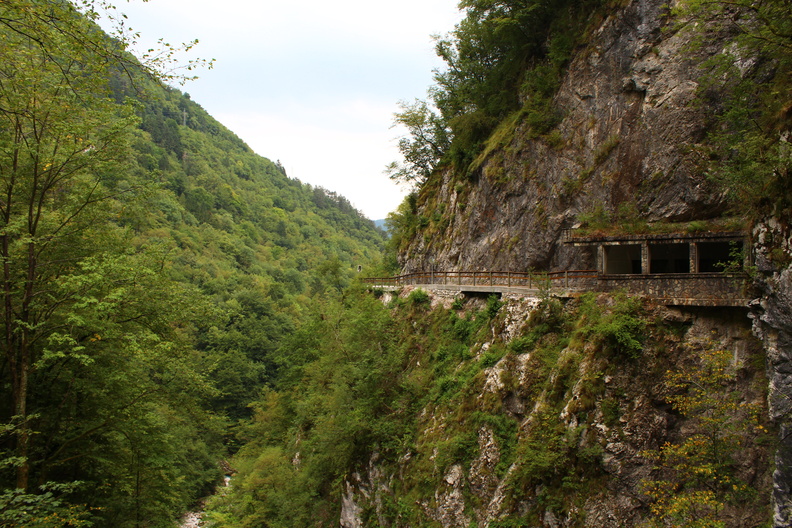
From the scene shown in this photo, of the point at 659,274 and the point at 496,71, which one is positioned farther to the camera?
the point at 496,71

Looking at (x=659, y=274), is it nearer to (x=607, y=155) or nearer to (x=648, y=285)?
(x=648, y=285)

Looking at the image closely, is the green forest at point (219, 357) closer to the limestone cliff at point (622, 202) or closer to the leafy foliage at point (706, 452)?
the leafy foliage at point (706, 452)

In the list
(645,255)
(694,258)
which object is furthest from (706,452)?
(645,255)

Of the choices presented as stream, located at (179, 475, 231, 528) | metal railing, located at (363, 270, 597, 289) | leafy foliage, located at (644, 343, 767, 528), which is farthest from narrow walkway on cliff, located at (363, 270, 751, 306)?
stream, located at (179, 475, 231, 528)

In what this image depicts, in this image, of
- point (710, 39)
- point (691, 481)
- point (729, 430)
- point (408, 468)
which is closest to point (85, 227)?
point (408, 468)

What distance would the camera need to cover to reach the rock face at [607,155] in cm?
1636

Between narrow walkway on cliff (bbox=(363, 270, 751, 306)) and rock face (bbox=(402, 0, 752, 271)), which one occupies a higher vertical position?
rock face (bbox=(402, 0, 752, 271))

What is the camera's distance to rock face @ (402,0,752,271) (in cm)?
1636

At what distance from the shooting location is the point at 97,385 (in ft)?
35.9

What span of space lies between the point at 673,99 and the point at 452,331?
1292 cm

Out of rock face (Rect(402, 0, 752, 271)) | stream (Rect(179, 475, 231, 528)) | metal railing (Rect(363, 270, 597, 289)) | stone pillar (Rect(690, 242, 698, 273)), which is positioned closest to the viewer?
stone pillar (Rect(690, 242, 698, 273))

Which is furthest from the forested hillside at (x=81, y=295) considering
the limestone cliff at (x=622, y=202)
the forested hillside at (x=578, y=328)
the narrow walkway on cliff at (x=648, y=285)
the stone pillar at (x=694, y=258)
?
the stone pillar at (x=694, y=258)

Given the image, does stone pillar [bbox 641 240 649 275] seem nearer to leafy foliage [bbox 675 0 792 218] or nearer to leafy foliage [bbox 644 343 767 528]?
leafy foliage [bbox 675 0 792 218]

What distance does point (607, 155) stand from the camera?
19125mm
